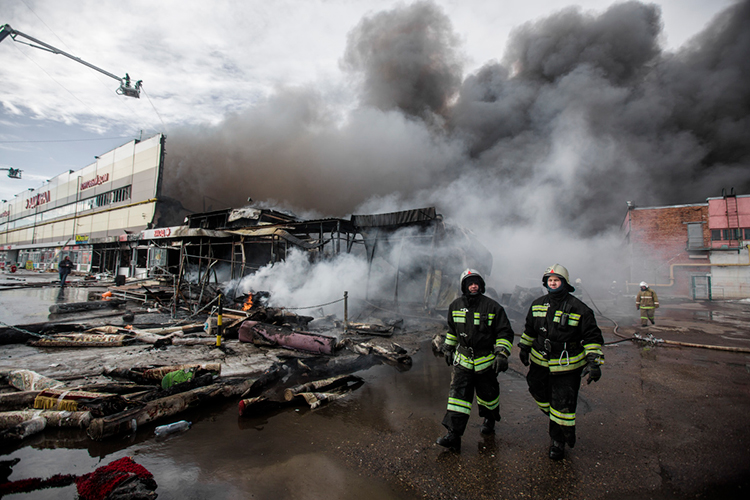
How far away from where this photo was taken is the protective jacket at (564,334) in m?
2.81

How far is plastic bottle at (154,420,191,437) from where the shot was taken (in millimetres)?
3084

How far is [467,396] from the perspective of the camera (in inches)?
119

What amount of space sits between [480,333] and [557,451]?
3.92 feet

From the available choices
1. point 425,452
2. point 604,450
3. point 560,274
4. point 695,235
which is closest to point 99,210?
point 425,452

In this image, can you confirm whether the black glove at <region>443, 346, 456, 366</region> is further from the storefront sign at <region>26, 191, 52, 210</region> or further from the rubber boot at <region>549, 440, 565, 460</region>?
the storefront sign at <region>26, 191, 52, 210</region>

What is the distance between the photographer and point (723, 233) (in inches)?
843

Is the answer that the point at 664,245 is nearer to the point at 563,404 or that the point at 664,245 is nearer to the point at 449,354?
the point at 563,404

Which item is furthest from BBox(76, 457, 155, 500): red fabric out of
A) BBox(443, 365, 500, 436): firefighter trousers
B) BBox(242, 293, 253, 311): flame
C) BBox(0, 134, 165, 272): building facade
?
BBox(0, 134, 165, 272): building facade

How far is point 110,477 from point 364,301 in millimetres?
9455

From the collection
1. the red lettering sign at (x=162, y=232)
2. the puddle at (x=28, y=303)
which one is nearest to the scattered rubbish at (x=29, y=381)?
the puddle at (x=28, y=303)

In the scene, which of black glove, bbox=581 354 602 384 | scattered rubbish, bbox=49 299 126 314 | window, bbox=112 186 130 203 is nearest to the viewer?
black glove, bbox=581 354 602 384

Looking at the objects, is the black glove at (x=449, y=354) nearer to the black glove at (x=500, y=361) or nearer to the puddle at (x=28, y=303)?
the black glove at (x=500, y=361)

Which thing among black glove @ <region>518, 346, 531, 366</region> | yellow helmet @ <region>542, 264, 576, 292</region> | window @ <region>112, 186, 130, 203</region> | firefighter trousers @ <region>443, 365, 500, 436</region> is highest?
window @ <region>112, 186, 130, 203</region>

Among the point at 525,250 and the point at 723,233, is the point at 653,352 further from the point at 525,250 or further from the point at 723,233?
the point at 723,233
